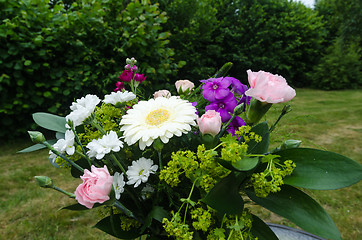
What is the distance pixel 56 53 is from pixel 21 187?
192cm

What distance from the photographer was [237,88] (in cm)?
72

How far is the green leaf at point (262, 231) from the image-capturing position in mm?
620

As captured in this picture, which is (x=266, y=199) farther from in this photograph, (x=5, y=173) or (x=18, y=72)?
(x=18, y=72)

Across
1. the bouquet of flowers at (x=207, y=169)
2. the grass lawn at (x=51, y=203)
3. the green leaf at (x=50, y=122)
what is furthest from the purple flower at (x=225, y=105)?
the grass lawn at (x=51, y=203)

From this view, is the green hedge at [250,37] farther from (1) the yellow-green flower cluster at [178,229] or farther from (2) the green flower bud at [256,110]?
(1) the yellow-green flower cluster at [178,229]

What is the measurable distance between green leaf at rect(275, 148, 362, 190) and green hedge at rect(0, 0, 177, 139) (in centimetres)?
309

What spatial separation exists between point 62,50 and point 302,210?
381 centimetres

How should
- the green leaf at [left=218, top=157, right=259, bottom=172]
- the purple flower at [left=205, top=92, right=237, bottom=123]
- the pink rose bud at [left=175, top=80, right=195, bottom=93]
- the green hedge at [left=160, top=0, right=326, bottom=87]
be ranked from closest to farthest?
the green leaf at [left=218, top=157, right=259, bottom=172] → the purple flower at [left=205, top=92, right=237, bottom=123] → the pink rose bud at [left=175, top=80, right=195, bottom=93] → the green hedge at [left=160, top=0, right=326, bottom=87]

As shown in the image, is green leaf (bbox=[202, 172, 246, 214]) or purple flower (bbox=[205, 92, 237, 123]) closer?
green leaf (bbox=[202, 172, 246, 214])

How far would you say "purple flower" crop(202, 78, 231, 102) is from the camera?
657 mm

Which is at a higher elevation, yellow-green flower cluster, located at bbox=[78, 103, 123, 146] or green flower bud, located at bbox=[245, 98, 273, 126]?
green flower bud, located at bbox=[245, 98, 273, 126]

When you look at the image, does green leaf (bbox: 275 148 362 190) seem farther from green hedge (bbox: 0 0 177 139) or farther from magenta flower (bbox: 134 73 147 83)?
green hedge (bbox: 0 0 177 139)

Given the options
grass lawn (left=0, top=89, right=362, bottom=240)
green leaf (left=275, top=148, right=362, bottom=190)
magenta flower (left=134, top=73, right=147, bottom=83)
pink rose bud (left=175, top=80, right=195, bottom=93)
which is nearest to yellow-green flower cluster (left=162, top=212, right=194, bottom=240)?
green leaf (left=275, top=148, right=362, bottom=190)

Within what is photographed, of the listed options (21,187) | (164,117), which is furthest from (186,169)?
(21,187)
